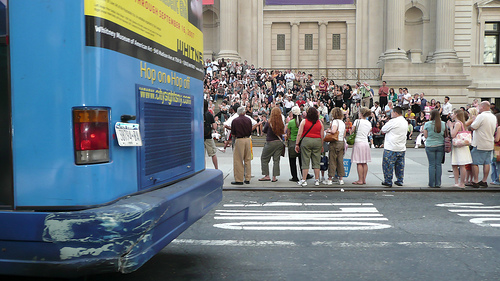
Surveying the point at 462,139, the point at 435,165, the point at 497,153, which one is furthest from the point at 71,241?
the point at 497,153

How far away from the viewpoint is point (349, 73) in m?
37.1

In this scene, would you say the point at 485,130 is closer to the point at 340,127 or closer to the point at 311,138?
the point at 340,127

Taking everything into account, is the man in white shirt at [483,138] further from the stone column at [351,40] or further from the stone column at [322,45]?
the stone column at [322,45]

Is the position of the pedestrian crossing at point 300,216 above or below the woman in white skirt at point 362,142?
below

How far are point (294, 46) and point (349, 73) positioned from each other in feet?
19.2

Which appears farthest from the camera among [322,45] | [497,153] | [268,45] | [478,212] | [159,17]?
[268,45]

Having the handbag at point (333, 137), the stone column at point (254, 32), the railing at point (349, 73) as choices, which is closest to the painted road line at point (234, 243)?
the handbag at point (333, 137)

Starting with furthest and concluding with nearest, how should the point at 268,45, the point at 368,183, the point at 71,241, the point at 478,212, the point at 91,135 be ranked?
the point at 268,45, the point at 368,183, the point at 478,212, the point at 91,135, the point at 71,241

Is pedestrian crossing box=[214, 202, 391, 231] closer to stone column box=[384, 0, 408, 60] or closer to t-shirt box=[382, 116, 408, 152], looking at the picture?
t-shirt box=[382, 116, 408, 152]

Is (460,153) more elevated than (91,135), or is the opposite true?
(91,135)

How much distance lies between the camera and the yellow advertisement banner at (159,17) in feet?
10.9

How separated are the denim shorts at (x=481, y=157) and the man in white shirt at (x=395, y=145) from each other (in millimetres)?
1634

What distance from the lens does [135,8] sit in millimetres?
3693

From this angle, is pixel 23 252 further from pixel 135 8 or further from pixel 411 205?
pixel 411 205
